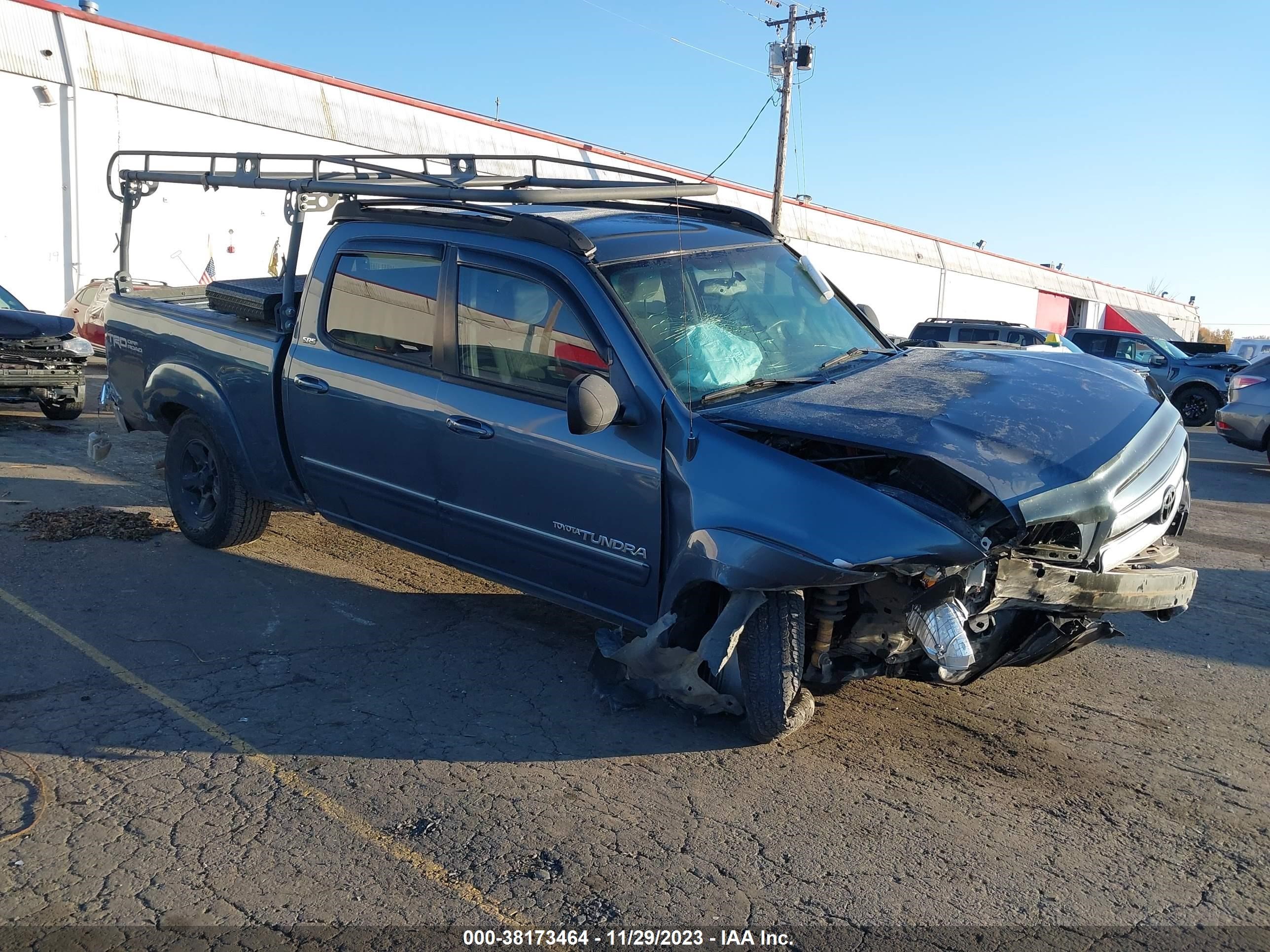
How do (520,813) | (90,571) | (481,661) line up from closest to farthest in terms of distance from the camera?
(520,813)
(481,661)
(90,571)

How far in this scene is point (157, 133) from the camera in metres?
22.6

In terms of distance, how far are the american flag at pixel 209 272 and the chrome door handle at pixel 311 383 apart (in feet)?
65.2

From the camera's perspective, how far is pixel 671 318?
4.48m

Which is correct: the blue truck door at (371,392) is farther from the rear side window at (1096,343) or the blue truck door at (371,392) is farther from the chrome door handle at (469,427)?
the rear side window at (1096,343)

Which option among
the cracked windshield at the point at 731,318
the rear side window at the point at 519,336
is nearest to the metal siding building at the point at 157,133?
the rear side window at the point at 519,336

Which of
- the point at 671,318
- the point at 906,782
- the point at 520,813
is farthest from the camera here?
the point at 671,318

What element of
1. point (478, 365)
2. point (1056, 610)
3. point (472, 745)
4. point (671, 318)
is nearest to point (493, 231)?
point (478, 365)

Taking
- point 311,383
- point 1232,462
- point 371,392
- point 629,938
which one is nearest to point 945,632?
point 629,938

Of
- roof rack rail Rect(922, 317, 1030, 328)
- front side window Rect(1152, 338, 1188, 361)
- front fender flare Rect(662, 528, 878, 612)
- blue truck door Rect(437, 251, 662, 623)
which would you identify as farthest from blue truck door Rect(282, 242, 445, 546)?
front side window Rect(1152, 338, 1188, 361)

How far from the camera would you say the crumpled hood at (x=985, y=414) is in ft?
11.8

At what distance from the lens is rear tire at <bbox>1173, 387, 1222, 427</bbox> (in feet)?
65.6

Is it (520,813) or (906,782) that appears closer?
(520,813)

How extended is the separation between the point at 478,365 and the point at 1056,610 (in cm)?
262

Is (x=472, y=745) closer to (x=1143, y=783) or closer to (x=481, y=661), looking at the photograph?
(x=481, y=661)
